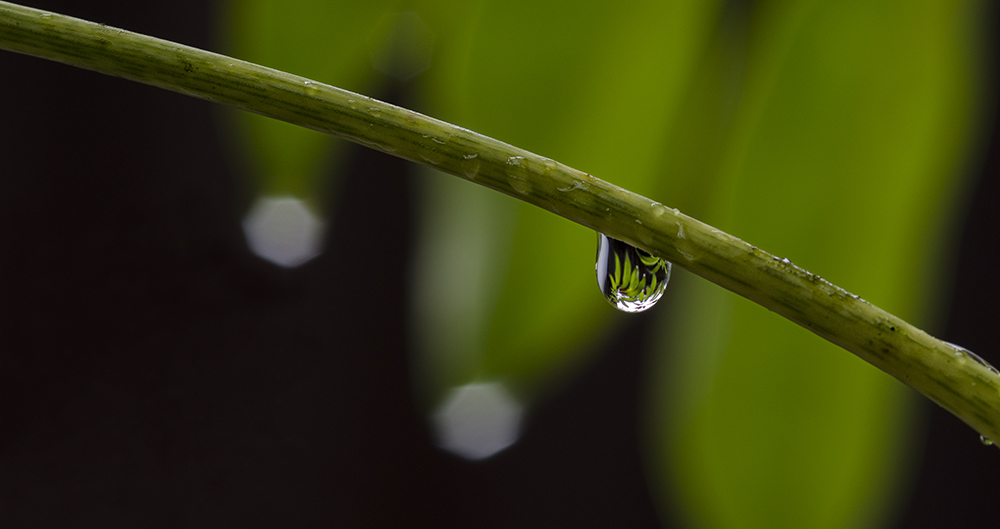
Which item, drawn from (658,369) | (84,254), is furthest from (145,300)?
(658,369)

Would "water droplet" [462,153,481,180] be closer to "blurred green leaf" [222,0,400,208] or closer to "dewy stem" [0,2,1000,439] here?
"dewy stem" [0,2,1000,439]

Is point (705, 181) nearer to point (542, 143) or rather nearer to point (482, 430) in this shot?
point (542, 143)

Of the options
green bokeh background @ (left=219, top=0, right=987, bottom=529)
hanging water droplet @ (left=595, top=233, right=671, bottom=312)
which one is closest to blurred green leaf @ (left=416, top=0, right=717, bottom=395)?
green bokeh background @ (left=219, top=0, right=987, bottom=529)

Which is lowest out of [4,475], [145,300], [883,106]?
[4,475]

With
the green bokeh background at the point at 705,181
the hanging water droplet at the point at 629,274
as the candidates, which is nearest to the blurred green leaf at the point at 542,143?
the green bokeh background at the point at 705,181

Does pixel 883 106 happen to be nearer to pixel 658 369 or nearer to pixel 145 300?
pixel 658 369

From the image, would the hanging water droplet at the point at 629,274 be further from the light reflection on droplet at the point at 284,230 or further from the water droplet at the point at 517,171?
the light reflection on droplet at the point at 284,230
